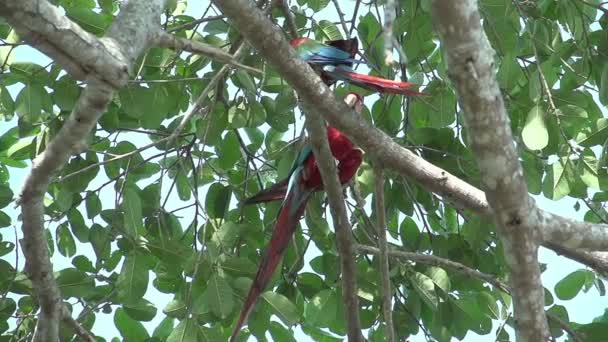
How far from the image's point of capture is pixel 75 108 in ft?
5.95

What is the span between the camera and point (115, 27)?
184cm

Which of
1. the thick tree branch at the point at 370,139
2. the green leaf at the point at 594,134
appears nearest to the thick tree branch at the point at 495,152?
the thick tree branch at the point at 370,139

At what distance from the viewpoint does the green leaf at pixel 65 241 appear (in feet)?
10.7

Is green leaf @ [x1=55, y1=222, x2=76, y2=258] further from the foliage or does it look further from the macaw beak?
the macaw beak

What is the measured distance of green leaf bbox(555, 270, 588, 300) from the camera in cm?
334

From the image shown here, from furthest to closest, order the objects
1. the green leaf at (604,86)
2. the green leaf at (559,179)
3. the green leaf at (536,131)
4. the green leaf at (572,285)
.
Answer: the green leaf at (572,285) → the green leaf at (559,179) → the green leaf at (604,86) → the green leaf at (536,131)

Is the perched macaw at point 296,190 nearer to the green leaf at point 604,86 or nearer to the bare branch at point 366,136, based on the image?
the bare branch at point 366,136

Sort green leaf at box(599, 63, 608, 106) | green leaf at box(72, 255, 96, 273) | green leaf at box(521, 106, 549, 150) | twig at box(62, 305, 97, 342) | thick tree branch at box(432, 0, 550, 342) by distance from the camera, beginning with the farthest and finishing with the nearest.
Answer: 1. green leaf at box(72, 255, 96, 273)
2. green leaf at box(599, 63, 608, 106)
3. green leaf at box(521, 106, 549, 150)
4. twig at box(62, 305, 97, 342)
5. thick tree branch at box(432, 0, 550, 342)

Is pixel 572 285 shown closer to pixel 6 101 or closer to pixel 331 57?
pixel 331 57

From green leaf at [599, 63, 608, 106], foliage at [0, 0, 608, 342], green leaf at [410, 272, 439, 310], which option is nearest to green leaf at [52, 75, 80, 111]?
foliage at [0, 0, 608, 342]

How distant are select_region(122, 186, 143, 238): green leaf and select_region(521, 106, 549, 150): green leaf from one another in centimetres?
117

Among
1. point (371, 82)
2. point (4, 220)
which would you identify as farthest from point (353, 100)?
point (4, 220)

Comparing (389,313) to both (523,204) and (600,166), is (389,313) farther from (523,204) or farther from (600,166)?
(600,166)

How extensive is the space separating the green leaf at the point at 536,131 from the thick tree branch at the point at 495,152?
0.64 meters
